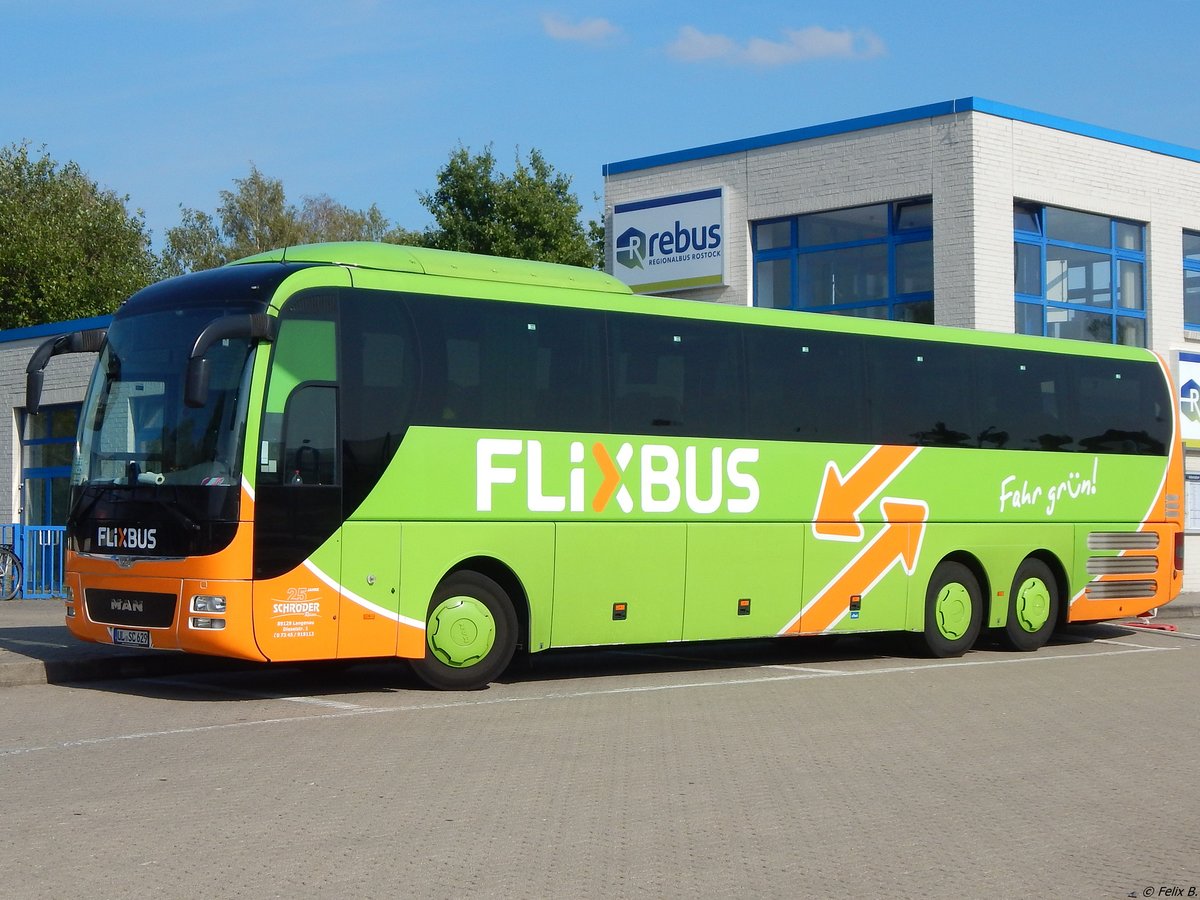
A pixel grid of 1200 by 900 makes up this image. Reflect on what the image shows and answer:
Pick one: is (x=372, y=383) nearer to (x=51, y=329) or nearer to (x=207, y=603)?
(x=207, y=603)

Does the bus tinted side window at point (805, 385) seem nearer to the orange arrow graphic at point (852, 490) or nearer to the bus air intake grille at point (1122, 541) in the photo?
the orange arrow graphic at point (852, 490)

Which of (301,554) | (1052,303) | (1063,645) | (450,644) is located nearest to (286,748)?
(301,554)

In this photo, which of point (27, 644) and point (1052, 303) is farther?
point (1052, 303)

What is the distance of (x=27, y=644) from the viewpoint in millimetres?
15477

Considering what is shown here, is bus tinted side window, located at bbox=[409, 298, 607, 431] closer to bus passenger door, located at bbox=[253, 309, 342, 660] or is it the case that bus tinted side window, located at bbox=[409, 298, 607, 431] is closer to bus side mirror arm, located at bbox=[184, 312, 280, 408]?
bus passenger door, located at bbox=[253, 309, 342, 660]

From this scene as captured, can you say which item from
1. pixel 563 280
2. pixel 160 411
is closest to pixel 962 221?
pixel 563 280

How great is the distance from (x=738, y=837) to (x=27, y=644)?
34.0 ft

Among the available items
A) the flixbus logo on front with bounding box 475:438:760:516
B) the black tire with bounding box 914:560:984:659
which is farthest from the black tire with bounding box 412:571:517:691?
the black tire with bounding box 914:560:984:659

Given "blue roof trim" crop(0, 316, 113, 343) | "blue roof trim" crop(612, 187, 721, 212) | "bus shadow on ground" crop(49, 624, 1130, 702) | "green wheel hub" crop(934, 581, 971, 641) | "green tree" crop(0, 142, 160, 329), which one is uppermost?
"green tree" crop(0, 142, 160, 329)

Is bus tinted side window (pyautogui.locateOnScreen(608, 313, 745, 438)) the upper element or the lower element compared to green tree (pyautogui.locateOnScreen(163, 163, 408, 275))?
lower

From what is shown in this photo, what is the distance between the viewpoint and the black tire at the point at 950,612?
17016 millimetres

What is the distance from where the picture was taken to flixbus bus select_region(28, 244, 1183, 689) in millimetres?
12109

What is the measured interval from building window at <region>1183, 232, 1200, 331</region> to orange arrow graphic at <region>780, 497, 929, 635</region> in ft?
41.0

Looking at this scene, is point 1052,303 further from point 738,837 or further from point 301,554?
point 738,837
